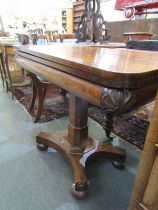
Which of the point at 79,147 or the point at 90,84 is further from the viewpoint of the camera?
the point at 79,147

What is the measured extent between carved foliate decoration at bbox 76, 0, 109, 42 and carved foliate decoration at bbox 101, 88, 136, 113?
1470mm

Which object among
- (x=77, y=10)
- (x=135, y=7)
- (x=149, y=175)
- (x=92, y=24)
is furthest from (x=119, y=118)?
(x=77, y=10)

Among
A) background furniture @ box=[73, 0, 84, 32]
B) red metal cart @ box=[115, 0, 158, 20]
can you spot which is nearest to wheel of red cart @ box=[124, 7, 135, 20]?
red metal cart @ box=[115, 0, 158, 20]

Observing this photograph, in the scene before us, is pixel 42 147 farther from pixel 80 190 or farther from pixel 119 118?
pixel 119 118

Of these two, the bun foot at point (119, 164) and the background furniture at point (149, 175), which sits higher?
the background furniture at point (149, 175)

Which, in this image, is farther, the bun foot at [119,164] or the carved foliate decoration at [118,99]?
the bun foot at [119,164]

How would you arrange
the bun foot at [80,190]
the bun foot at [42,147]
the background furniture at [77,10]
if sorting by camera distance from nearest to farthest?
the bun foot at [80,190] < the bun foot at [42,147] < the background furniture at [77,10]

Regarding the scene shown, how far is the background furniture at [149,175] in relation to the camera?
1.54ft

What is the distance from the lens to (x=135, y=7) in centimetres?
422

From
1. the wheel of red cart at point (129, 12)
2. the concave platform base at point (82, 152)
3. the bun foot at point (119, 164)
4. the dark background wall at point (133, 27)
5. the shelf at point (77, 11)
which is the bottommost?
the bun foot at point (119, 164)

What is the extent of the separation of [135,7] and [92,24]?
3.22m

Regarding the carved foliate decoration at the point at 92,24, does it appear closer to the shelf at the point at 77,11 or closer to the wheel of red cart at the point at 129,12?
the wheel of red cart at the point at 129,12

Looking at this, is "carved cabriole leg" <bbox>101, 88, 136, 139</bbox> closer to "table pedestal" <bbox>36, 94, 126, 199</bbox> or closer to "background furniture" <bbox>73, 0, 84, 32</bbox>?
"table pedestal" <bbox>36, 94, 126, 199</bbox>

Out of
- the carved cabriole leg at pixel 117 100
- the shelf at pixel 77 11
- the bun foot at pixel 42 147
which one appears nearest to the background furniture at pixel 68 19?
the shelf at pixel 77 11
